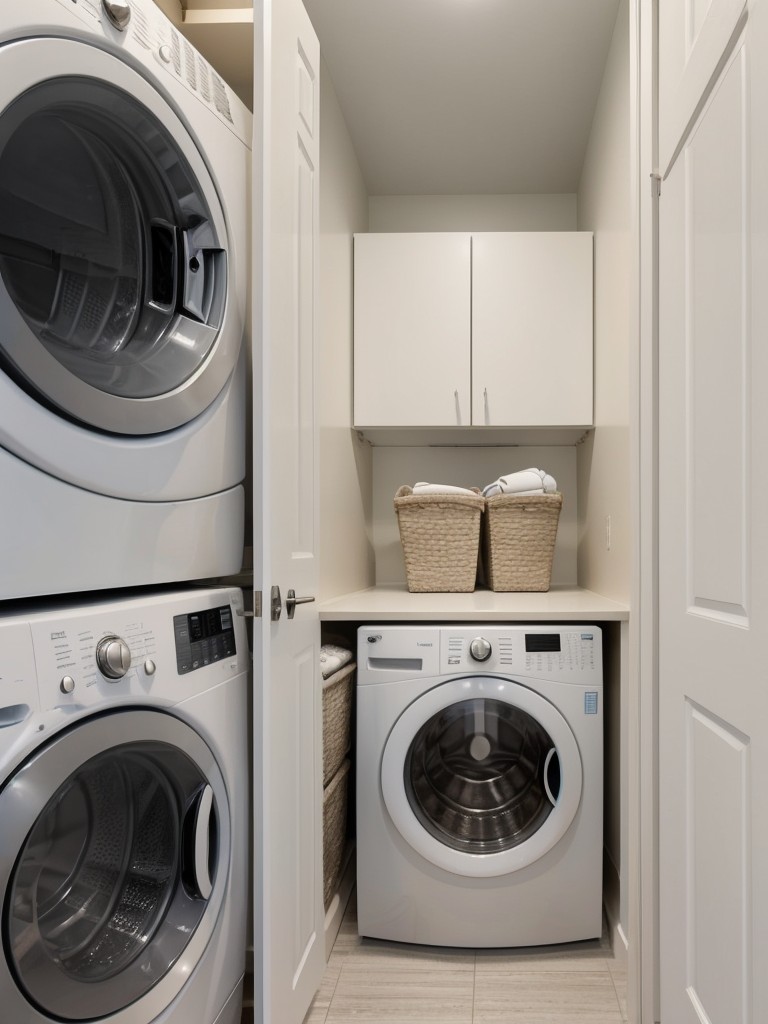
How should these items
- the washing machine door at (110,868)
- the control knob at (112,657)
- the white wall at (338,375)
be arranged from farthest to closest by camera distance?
1. the white wall at (338,375)
2. the control knob at (112,657)
3. the washing machine door at (110,868)

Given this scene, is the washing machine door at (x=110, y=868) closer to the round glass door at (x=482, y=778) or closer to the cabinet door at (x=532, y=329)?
the round glass door at (x=482, y=778)

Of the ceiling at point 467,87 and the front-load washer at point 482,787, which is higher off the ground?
the ceiling at point 467,87

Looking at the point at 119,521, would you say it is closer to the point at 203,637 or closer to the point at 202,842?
the point at 203,637

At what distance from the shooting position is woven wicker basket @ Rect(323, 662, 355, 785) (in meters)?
1.98

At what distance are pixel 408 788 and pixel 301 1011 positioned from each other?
58 centimetres

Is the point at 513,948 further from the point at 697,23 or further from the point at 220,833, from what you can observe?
the point at 697,23

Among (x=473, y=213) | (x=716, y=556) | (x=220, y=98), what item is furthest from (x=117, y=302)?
(x=473, y=213)

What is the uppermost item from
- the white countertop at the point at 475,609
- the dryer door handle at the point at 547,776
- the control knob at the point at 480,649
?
the white countertop at the point at 475,609

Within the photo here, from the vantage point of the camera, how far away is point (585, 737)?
6.52ft

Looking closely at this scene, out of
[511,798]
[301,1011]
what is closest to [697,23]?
[511,798]

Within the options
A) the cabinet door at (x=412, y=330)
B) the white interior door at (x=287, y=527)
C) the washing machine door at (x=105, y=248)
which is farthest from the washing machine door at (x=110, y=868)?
the cabinet door at (x=412, y=330)

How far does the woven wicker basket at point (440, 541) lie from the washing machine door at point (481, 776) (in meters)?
0.64

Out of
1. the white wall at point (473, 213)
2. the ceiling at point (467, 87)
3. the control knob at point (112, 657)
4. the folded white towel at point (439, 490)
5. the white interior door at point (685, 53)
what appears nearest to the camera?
the control knob at point (112, 657)

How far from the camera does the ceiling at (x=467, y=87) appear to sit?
2.17 meters
